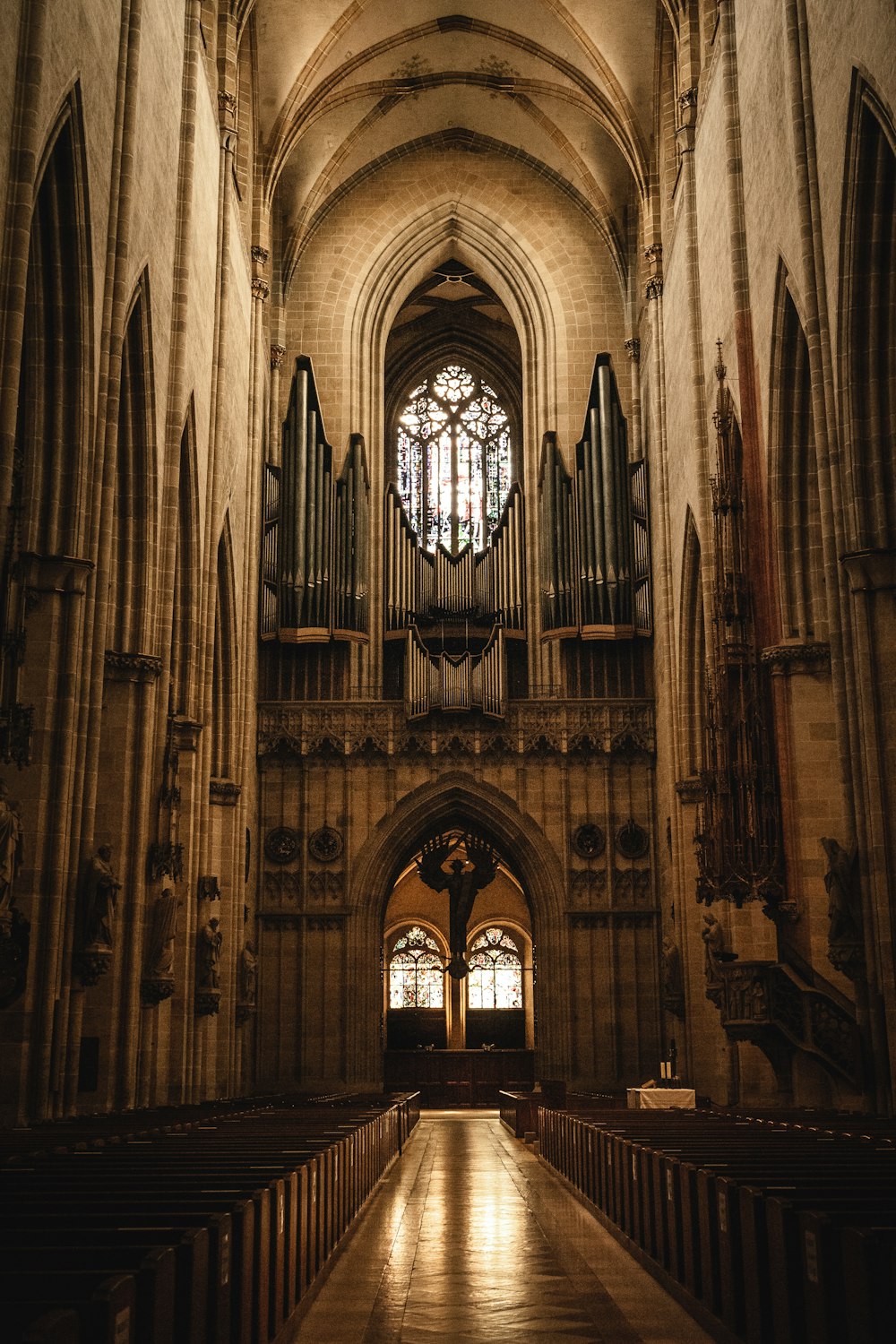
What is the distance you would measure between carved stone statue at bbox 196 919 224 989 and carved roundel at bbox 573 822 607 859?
8034 millimetres

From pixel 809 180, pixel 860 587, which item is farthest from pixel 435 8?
pixel 860 587

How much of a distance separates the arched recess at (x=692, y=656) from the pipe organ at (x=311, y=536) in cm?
658

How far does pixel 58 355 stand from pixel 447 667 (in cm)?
1357

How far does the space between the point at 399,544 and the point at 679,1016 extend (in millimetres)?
11097

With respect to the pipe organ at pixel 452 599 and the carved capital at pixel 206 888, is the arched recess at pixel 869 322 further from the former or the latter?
the pipe organ at pixel 452 599

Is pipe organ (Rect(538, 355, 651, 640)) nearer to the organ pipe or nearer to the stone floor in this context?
the organ pipe

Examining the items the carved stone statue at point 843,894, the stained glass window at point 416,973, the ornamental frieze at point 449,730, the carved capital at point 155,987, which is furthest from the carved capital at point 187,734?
the stained glass window at point 416,973

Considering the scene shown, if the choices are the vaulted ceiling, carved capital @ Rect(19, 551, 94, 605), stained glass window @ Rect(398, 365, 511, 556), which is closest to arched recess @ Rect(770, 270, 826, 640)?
carved capital @ Rect(19, 551, 94, 605)

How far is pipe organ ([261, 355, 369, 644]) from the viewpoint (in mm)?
27312

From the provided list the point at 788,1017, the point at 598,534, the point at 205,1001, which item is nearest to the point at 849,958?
the point at 788,1017

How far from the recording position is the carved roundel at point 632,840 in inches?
1044

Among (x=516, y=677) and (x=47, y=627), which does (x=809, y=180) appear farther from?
(x=516, y=677)

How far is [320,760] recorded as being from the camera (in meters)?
27.0

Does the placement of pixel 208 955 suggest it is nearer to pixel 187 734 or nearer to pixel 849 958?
pixel 187 734
